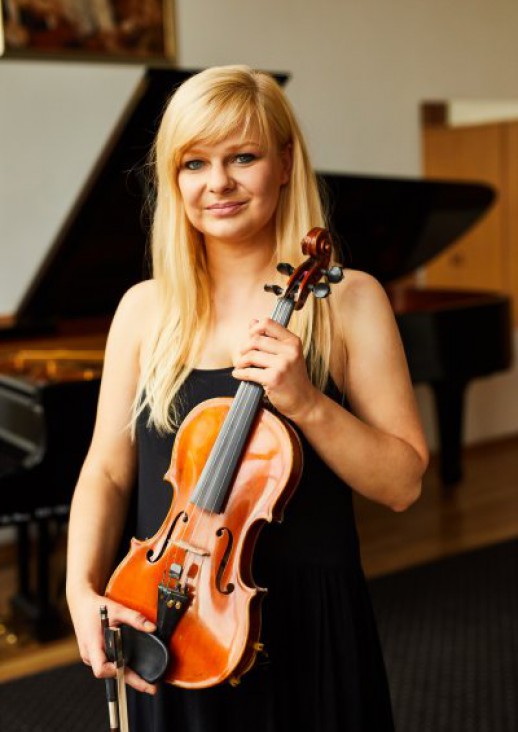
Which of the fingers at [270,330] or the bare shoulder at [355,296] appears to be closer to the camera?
the fingers at [270,330]

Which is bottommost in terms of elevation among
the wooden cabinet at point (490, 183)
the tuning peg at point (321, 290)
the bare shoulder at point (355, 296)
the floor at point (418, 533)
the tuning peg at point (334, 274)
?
the floor at point (418, 533)

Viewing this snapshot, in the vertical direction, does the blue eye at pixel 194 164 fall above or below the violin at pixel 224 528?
above

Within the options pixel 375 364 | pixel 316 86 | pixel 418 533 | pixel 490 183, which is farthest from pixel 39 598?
pixel 490 183

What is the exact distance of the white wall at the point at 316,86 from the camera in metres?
4.78

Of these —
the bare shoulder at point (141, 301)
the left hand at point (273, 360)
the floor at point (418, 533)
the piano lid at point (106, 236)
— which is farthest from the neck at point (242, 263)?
the floor at point (418, 533)

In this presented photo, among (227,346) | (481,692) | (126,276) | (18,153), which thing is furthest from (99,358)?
(227,346)

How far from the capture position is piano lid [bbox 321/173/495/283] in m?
4.66

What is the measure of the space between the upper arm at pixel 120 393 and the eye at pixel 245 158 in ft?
0.92

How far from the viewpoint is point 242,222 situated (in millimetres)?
1399

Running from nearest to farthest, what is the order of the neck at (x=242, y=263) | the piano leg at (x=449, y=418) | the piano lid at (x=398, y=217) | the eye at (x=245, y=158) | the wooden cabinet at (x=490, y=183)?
the eye at (x=245, y=158)
the neck at (x=242, y=263)
the piano lid at (x=398, y=217)
the piano leg at (x=449, y=418)
the wooden cabinet at (x=490, y=183)

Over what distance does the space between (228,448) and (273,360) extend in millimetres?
134

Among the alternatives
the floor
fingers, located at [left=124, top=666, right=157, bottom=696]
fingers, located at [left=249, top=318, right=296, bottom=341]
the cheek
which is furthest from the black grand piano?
fingers, located at [left=124, top=666, right=157, bottom=696]

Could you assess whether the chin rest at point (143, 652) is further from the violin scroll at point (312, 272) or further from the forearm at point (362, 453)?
the violin scroll at point (312, 272)

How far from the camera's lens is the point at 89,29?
4891 mm
